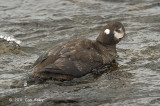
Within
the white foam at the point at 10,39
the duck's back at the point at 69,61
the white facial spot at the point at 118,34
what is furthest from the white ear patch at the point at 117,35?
the white foam at the point at 10,39

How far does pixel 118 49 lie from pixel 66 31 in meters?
2.11

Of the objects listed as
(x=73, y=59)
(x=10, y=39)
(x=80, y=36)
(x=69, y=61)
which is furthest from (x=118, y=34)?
(x=10, y=39)

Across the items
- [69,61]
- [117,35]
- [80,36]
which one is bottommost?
[80,36]

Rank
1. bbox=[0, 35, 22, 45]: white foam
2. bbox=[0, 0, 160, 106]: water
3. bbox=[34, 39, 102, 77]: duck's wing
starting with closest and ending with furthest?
bbox=[0, 0, 160, 106]: water
bbox=[34, 39, 102, 77]: duck's wing
bbox=[0, 35, 22, 45]: white foam

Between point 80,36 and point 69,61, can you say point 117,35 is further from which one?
point 80,36

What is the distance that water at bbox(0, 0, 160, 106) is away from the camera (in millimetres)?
6918

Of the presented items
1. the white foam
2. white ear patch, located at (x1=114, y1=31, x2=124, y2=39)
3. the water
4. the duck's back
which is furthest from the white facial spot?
the white foam

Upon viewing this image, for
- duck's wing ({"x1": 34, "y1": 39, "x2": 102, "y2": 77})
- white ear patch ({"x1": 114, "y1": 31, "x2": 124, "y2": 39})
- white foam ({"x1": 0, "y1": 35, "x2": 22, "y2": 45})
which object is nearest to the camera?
duck's wing ({"x1": 34, "y1": 39, "x2": 102, "y2": 77})

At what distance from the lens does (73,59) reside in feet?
25.7

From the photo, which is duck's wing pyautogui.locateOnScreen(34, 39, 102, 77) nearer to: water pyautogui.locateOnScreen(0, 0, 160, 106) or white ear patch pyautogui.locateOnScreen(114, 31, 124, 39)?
water pyautogui.locateOnScreen(0, 0, 160, 106)

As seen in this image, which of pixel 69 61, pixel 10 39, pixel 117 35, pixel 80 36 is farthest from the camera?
pixel 80 36

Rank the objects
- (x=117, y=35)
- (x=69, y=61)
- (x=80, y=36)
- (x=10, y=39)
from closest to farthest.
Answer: (x=69, y=61) < (x=117, y=35) < (x=10, y=39) < (x=80, y=36)

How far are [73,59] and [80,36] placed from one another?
2969mm

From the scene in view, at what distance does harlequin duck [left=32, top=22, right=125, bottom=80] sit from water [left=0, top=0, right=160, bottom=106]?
0.18 m
